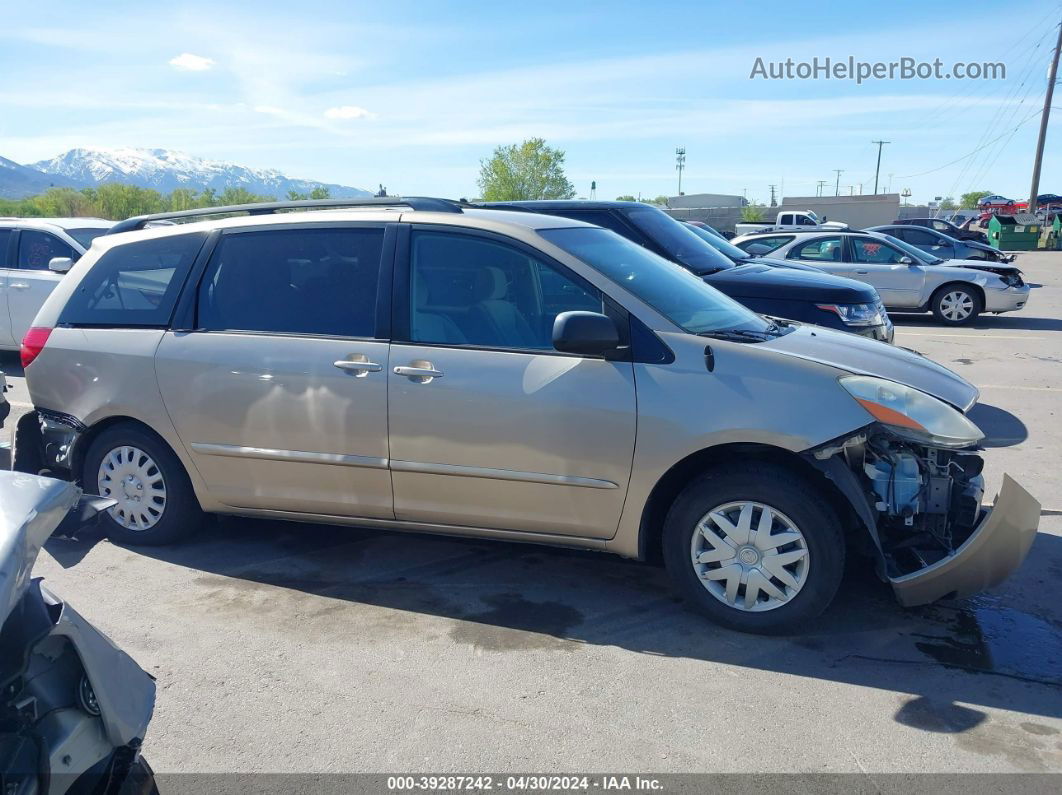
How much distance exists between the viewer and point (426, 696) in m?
3.47

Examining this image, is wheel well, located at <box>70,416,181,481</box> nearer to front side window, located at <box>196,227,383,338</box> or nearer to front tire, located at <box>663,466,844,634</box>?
front side window, located at <box>196,227,383,338</box>

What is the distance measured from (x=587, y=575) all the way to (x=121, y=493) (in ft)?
8.74

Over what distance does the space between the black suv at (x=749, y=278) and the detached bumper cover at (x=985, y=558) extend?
3875 millimetres

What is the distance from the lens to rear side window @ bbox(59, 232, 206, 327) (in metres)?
4.87

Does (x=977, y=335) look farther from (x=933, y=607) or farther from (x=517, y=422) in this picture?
(x=517, y=422)

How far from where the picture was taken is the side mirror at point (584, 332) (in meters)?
3.85

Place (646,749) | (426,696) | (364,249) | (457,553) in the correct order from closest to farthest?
(646,749), (426,696), (364,249), (457,553)

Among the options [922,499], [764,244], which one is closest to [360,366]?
[922,499]

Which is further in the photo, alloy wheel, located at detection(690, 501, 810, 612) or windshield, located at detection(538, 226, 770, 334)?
windshield, located at detection(538, 226, 770, 334)

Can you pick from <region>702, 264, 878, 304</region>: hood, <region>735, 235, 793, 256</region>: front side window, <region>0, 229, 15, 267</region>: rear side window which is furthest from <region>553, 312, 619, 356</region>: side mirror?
<region>735, 235, 793, 256</region>: front side window

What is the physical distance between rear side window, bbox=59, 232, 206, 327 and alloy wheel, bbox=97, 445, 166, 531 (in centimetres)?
75

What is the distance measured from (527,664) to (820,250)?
Answer: 1278cm

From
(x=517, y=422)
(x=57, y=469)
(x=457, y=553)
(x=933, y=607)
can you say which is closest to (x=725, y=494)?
(x=517, y=422)

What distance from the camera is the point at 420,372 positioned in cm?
420
